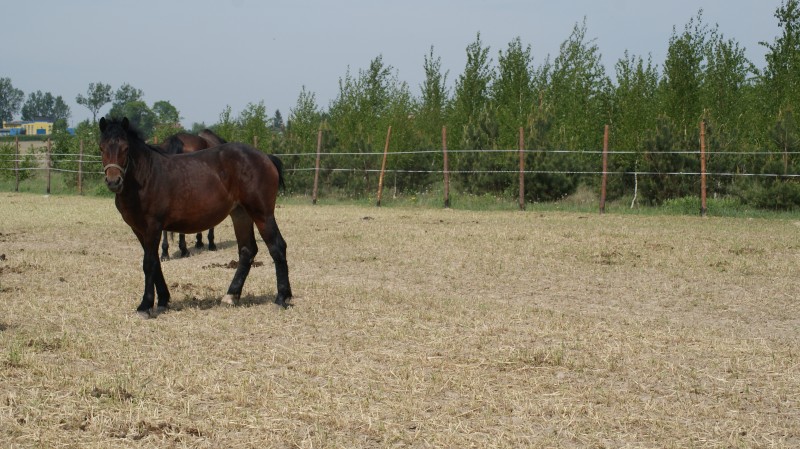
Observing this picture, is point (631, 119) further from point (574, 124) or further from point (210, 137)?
point (210, 137)

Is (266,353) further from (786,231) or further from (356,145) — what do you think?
(356,145)

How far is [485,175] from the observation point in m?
23.8

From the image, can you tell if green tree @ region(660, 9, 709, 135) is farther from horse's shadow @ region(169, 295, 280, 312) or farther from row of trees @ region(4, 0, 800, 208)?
horse's shadow @ region(169, 295, 280, 312)

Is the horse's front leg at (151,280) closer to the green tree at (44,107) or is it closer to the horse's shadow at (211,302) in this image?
the horse's shadow at (211,302)

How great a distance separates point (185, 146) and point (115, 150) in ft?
16.7

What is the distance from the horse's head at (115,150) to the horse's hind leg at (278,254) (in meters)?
1.40

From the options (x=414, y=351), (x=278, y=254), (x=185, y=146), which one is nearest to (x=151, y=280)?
(x=278, y=254)

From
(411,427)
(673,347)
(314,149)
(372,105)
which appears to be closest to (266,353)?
(411,427)

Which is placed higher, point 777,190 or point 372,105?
point 372,105

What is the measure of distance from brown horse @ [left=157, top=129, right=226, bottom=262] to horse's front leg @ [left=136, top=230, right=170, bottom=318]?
3.84m

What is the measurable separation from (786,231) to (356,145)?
15338 millimetres

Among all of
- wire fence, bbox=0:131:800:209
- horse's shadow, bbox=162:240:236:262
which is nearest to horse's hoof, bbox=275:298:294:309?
horse's shadow, bbox=162:240:236:262

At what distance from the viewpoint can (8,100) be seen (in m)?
186

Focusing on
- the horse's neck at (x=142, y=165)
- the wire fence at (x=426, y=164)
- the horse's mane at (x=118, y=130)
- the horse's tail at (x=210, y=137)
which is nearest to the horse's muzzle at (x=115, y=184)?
the horse's neck at (x=142, y=165)
